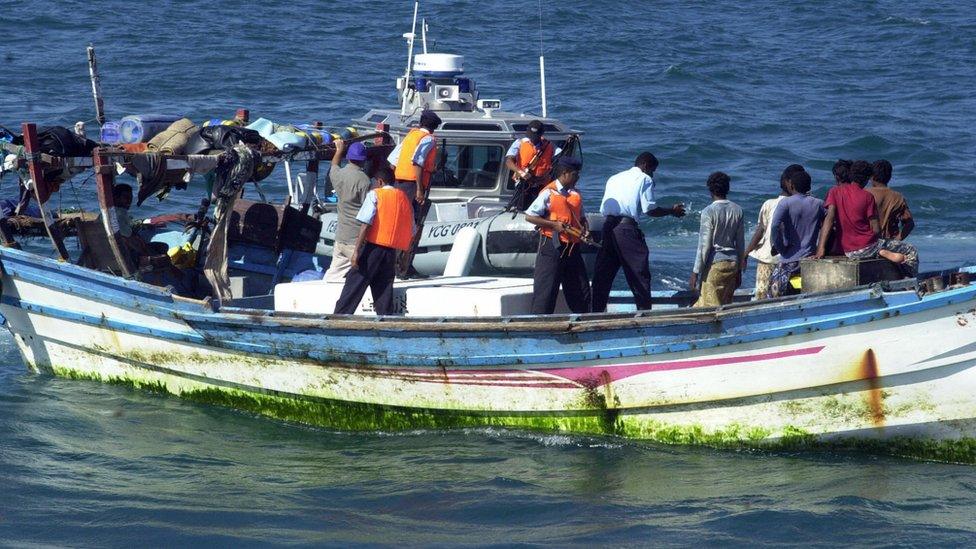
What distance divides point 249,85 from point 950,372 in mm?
21595

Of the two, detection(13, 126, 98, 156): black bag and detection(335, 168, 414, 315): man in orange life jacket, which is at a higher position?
detection(13, 126, 98, 156): black bag

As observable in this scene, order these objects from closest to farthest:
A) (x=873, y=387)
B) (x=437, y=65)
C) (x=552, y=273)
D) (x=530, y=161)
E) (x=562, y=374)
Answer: (x=873, y=387)
(x=562, y=374)
(x=552, y=273)
(x=530, y=161)
(x=437, y=65)

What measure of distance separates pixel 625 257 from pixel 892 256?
78.1 inches

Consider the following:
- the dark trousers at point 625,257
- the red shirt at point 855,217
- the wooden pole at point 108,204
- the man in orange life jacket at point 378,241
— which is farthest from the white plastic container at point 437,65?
the red shirt at point 855,217

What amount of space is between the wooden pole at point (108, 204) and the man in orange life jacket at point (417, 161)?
94.0 inches

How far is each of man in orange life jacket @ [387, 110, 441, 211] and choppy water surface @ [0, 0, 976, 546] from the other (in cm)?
214

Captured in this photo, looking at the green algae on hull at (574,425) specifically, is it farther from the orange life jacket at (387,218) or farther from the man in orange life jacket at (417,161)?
A: the man in orange life jacket at (417,161)

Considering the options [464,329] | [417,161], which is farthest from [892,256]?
[417,161]

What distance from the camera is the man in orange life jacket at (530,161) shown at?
39.4 feet

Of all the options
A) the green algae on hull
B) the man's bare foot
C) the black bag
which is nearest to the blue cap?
the green algae on hull

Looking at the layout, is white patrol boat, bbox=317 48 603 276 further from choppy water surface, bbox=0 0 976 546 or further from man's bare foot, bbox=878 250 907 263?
man's bare foot, bbox=878 250 907 263

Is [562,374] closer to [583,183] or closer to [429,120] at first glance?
[429,120]

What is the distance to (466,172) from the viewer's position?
498 inches

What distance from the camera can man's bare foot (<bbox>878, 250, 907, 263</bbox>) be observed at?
31.8 feet
